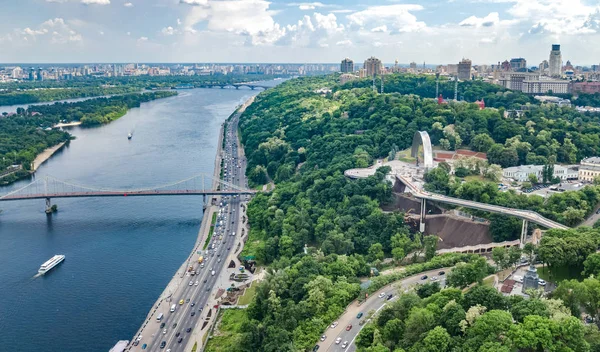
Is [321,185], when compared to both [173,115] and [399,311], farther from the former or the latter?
Result: [173,115]

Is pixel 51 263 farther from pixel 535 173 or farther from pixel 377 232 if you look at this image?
pixel 535 173

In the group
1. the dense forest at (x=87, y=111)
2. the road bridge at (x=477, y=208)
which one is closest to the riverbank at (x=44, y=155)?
the dense forest at (x=87, y=111)

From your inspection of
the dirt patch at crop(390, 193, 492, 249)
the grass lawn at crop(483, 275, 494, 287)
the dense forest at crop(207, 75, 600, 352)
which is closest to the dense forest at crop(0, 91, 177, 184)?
the dense forest at crop(207, 75, 600, 352)

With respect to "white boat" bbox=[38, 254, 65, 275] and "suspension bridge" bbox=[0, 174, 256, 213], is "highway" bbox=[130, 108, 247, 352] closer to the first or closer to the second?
"suspension bridge" bbox=[0, 174, 256, 213]

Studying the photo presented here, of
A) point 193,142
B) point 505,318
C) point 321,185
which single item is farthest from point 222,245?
point 193,142

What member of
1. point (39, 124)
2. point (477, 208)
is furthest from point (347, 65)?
point (477, 208)

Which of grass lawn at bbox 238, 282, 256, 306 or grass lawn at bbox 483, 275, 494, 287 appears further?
grass lawn at bbox 238, 282, 256, 306
